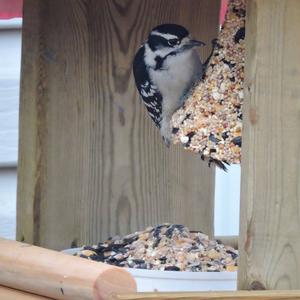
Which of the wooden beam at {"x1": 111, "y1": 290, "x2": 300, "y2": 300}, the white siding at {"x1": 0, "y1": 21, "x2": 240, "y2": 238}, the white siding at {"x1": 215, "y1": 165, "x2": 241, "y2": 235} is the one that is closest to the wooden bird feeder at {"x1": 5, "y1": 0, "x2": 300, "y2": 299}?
the wooden beam at {"x1": 111, "y1": 290, "x2": 300, "y2": 300}

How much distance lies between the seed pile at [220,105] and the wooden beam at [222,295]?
33 cm

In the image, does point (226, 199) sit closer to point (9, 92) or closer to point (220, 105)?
point (9, 92)

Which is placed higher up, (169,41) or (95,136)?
(169,41)

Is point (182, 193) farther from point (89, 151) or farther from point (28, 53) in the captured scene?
point (28, 53)

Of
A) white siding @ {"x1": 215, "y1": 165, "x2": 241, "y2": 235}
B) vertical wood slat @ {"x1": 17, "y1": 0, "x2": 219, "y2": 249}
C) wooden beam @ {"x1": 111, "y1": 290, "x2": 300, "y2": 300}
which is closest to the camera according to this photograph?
wooden beam @ {"x1": 111, "y1": 290, "x2": 300, "y2": 300}

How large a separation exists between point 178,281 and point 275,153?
0.39 meters

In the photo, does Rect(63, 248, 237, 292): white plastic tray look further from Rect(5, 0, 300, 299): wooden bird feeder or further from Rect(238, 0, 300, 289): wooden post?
Rect(5, 0, 300, 299): wooden bird feeder

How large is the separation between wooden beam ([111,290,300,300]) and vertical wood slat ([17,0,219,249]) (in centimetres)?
91

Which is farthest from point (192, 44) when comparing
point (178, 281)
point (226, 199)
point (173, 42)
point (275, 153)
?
point (226, 199)

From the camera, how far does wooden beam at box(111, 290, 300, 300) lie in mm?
1382

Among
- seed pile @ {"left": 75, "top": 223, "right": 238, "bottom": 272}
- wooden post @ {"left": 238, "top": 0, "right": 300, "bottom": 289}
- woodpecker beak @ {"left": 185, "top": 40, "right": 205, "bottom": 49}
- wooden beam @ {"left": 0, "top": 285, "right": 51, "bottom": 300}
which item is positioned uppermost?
woodpecker beak @ {"left": 185, "top": 40, "right": 205, "bottom": 49}

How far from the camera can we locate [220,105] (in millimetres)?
1783

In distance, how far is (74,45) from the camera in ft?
7.59

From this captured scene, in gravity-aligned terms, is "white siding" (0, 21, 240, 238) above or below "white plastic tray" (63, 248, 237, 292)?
above
